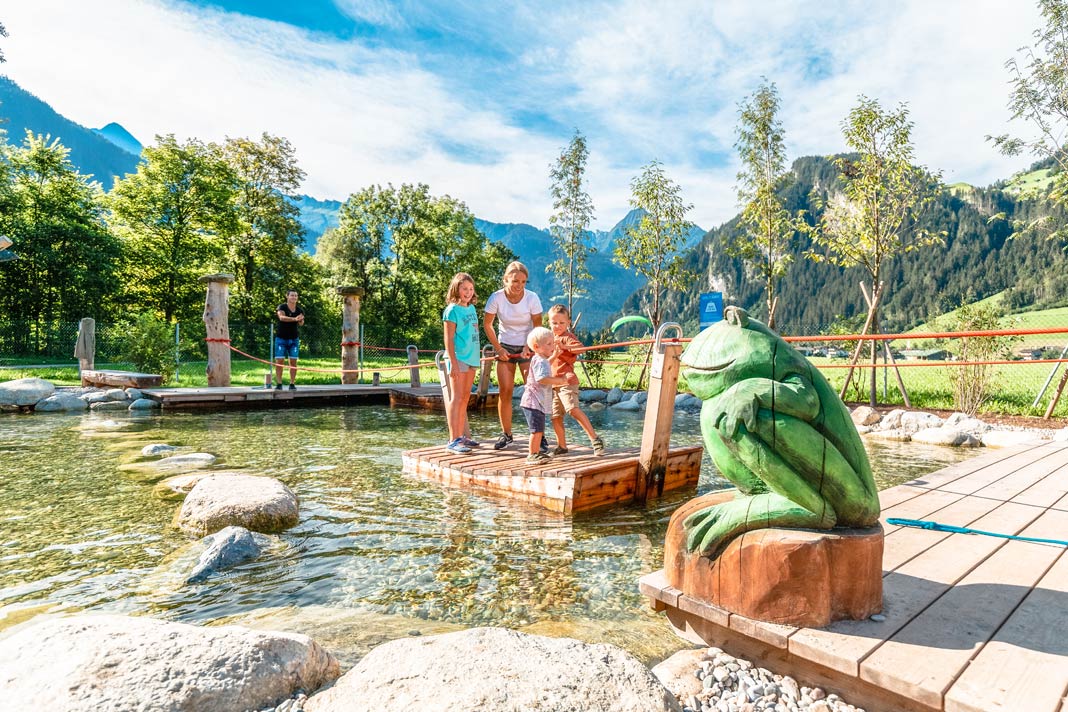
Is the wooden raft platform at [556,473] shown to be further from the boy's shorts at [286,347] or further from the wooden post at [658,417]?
the boy's shorts at [286,347]

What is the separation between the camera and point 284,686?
1.97m

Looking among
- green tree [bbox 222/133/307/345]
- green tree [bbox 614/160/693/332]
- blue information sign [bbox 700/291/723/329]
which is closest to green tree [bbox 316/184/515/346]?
green tree [bbox 222/133/307/345]

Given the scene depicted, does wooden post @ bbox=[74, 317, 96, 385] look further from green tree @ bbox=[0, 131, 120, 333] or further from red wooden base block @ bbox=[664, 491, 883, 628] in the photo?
red wooden base block @ bbox=[664, 491, 883, 628]

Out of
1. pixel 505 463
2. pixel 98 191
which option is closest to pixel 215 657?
pixel 505 463

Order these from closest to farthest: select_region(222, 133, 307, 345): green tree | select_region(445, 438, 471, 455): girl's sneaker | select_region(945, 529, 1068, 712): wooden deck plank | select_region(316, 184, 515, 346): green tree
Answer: select_region(945, 529, 1068, 712): wooden deck plank, select_region(445, 438, 471, 455): girl's sneaker, select_region(222, 133, 307, 345): green tree, select_region(316, 184, 515, 346): green tree

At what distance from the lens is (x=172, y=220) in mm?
28844

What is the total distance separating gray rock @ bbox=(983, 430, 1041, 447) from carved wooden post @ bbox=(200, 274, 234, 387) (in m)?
14.2

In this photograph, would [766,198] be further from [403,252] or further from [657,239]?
[403,252]

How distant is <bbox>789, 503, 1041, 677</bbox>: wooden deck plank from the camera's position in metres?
1.88

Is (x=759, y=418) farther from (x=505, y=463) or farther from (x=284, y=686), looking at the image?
(x=505, y=463)

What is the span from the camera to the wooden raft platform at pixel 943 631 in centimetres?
169

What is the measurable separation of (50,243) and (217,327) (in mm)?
16208

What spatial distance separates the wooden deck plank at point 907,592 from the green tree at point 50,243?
27018 millimetres

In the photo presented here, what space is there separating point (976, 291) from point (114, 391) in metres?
136
